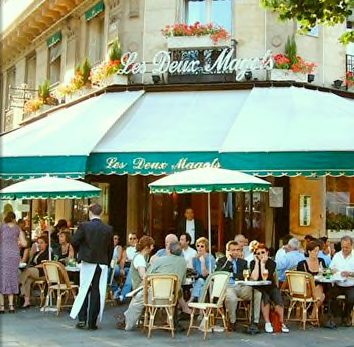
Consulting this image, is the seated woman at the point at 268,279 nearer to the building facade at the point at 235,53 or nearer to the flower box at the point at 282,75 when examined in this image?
the building facade at the point at 235,53

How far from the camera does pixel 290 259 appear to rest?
11.6m

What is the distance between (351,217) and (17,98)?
12.3 metres

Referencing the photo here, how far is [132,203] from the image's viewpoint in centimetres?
1672

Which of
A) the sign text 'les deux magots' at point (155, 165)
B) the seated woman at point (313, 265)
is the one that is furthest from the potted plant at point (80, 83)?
the seated woman at point (313, 265)

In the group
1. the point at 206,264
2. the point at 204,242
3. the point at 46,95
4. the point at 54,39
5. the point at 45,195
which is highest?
the point at 54,39

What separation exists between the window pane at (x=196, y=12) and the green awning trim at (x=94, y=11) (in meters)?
2.83

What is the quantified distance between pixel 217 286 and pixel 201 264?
130 centimetres

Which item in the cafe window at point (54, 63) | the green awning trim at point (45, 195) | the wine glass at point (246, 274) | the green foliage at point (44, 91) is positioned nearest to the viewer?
the wine glass at point (246, 274)

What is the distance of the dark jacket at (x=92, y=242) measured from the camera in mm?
9906

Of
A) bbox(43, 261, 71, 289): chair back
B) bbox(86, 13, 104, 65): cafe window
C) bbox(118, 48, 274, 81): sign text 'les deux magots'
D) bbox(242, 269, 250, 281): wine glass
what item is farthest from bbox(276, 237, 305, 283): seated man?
bbox(86, 13, 104, 65): cafe window

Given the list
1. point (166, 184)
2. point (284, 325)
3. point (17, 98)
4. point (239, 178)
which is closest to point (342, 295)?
point (284, 325)

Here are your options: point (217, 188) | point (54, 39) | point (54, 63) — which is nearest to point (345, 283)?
point (217, 188)

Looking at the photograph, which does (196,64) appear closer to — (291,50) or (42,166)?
(291,50)

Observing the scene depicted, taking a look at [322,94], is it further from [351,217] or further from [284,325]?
[284,325]
